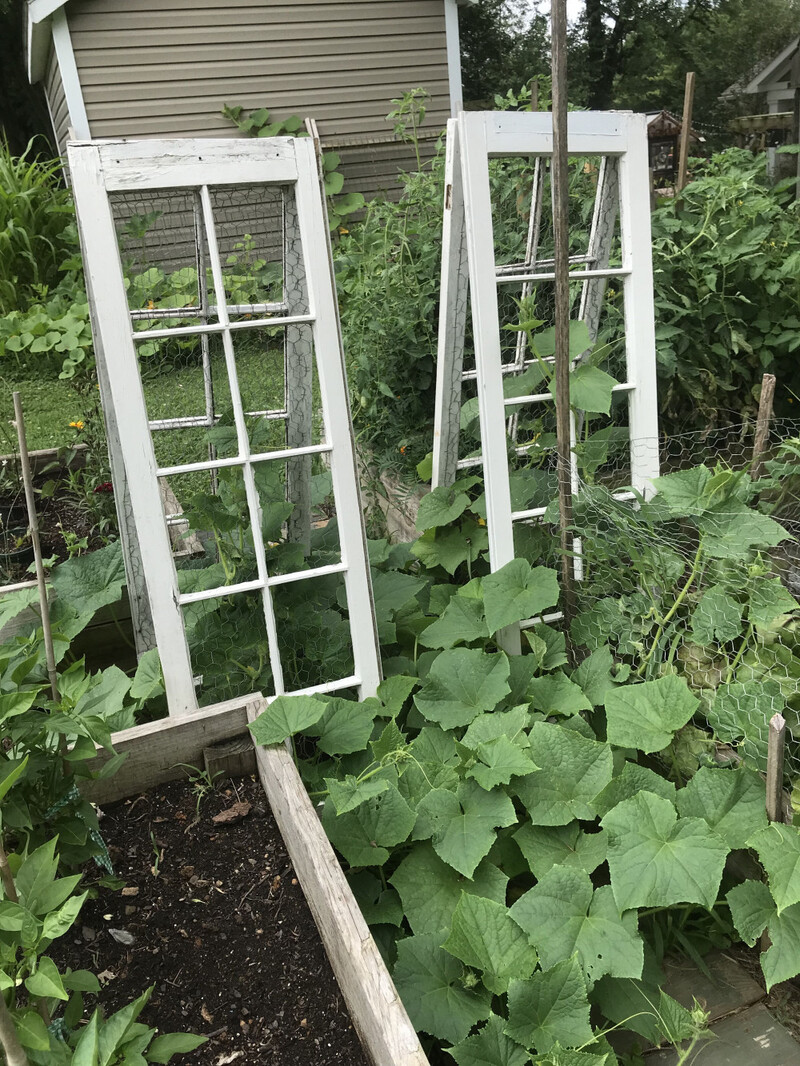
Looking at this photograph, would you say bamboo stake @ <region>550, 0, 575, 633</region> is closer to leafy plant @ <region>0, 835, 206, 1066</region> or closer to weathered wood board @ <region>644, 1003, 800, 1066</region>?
weathered wood board @ <region>644, 1003, 800, 1066</region>

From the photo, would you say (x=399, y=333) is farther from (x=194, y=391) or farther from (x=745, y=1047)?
(x=745, y=1047)

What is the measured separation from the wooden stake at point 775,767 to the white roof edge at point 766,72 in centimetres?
1768

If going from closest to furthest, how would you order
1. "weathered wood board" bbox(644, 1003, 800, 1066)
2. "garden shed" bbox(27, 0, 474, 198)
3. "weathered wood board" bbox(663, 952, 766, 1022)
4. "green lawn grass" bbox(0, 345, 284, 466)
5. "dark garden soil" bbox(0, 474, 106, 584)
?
"weathered wood board" bbox(644, 1003, 800, 1066) < "weathered wood board" bbox(663, 952, 766, 1022) < "green lawn grass" bbox(0, 345, 284, 466) < "dark garden soil" bbox(0, 474, 106, 584) < "garden shed" bbox(27, 0, 474, 198)

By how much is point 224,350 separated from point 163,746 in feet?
2.99

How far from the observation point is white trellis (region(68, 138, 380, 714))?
5.26 ft

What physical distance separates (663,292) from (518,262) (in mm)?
535

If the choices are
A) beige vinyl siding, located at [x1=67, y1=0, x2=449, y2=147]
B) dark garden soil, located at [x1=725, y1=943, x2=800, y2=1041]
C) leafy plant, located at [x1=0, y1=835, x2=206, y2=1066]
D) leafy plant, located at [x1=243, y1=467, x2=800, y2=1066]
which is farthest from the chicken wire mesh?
beige vinyl siding, located at [x1=67, y1=0, x2=449, y2=147]

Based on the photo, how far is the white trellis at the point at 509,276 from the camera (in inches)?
73.7

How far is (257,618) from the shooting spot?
6.46 feet

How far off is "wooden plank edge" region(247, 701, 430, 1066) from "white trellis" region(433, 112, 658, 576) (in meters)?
0.82

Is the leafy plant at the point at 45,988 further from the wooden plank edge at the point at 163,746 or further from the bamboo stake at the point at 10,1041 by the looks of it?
the wooden plank edge at the point at 163,746

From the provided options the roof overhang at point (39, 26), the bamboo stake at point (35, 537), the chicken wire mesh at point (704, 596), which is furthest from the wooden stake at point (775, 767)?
the roof overhang at point (39, 26)

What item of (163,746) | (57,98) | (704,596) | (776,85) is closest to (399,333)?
(704,596)

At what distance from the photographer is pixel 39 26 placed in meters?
6.41
